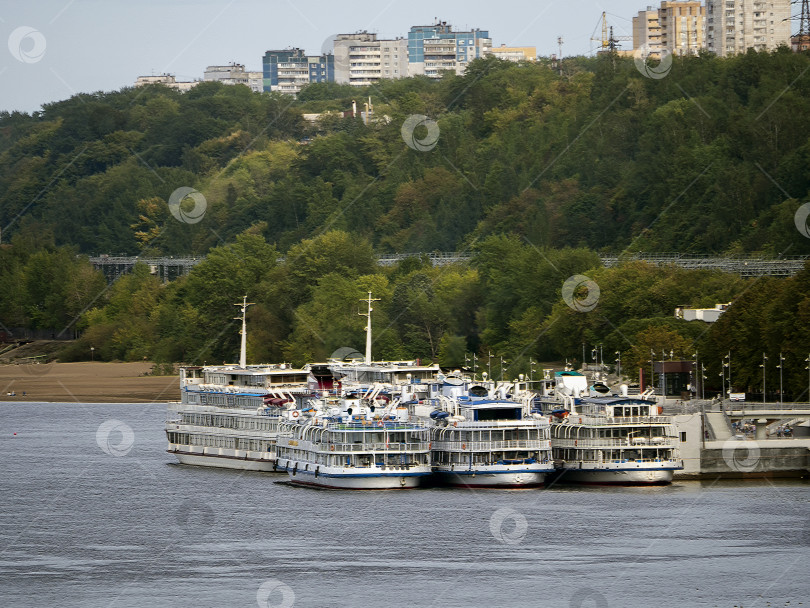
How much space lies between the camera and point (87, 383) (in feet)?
547

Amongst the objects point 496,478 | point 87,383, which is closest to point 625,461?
point 496,478

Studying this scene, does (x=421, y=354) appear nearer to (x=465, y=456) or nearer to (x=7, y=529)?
(x=465, y=456)

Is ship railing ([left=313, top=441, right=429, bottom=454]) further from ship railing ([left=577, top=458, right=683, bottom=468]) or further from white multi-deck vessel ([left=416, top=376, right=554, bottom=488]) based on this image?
ship railing ([left=577, top=458, right=683, bottom=468])

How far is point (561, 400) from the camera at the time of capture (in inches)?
3698

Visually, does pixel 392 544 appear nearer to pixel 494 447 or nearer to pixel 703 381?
pixel 494 447

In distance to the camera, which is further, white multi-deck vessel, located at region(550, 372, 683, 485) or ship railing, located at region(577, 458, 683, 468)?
ship railing, located at region(577, 458, 683, 468)

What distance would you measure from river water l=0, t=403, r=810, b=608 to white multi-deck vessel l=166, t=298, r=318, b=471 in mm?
3839

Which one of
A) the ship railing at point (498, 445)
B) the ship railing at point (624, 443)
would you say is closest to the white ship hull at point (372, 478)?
the ship railing at point (498, 445)

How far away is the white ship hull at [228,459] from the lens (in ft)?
314

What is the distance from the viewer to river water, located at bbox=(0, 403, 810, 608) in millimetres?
61031

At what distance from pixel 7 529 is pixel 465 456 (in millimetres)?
23292

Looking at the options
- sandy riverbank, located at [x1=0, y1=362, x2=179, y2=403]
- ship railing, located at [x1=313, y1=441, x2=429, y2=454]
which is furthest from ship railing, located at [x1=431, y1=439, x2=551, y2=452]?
sandy riverbank, located at [x1=0, y1=362, x2=179, y2=403]

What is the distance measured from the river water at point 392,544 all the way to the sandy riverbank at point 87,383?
61.0 metres

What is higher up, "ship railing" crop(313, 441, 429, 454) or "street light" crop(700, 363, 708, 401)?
"street light" crop(700, 363, 708, 401)
